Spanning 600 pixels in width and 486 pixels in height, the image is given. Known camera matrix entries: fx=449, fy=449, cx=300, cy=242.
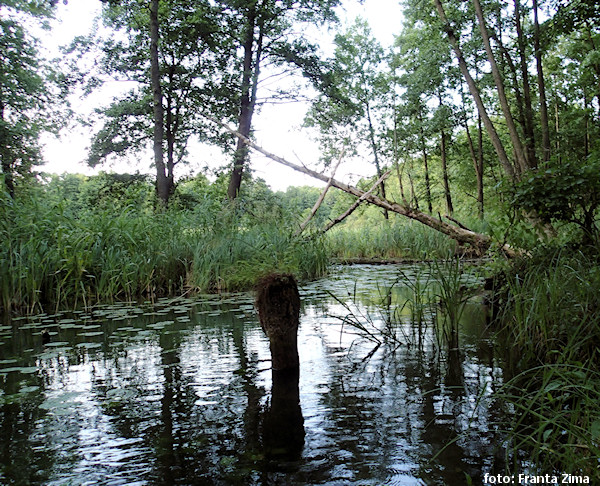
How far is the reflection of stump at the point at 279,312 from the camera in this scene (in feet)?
10.6

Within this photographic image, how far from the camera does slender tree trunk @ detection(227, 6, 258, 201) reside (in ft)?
51.4

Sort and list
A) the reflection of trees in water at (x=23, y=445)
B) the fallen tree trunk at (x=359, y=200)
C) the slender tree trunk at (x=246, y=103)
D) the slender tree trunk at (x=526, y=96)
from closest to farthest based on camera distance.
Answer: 1. the reflection of trees in water at (x=23, y=445)
2. the fallen tree trunk at (x=359, y=200)
3. the slender tree trunk at (x=526, y=96)
4. the slender tree trunk at (x=246, y=103)

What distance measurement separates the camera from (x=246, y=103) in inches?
648

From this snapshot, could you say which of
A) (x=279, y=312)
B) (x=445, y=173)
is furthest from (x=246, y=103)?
(x=279, y=312)

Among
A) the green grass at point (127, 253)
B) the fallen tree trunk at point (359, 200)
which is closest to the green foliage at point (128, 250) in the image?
the green grass at point (127, 253)

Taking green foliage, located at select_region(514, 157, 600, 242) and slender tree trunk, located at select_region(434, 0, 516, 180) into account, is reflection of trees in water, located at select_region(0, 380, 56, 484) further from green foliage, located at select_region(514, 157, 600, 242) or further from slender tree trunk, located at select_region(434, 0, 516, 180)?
slender tree trunk, located at select_region(434, 0, 516, 180)

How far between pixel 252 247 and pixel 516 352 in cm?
531

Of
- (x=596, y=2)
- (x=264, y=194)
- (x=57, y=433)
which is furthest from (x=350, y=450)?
(x=264, y=194)

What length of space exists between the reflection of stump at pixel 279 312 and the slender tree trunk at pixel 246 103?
40.8 feet

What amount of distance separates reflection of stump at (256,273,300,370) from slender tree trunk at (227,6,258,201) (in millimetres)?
12450

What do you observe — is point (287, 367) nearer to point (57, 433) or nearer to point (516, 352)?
point (57, 433)

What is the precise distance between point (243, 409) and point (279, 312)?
2.61 ft

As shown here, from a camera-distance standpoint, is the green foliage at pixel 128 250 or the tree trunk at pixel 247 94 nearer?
the green foliage at pixel 128 250

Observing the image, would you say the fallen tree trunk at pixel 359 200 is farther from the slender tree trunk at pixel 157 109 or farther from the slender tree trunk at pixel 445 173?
the slender tree trunk at pixel 445 173
